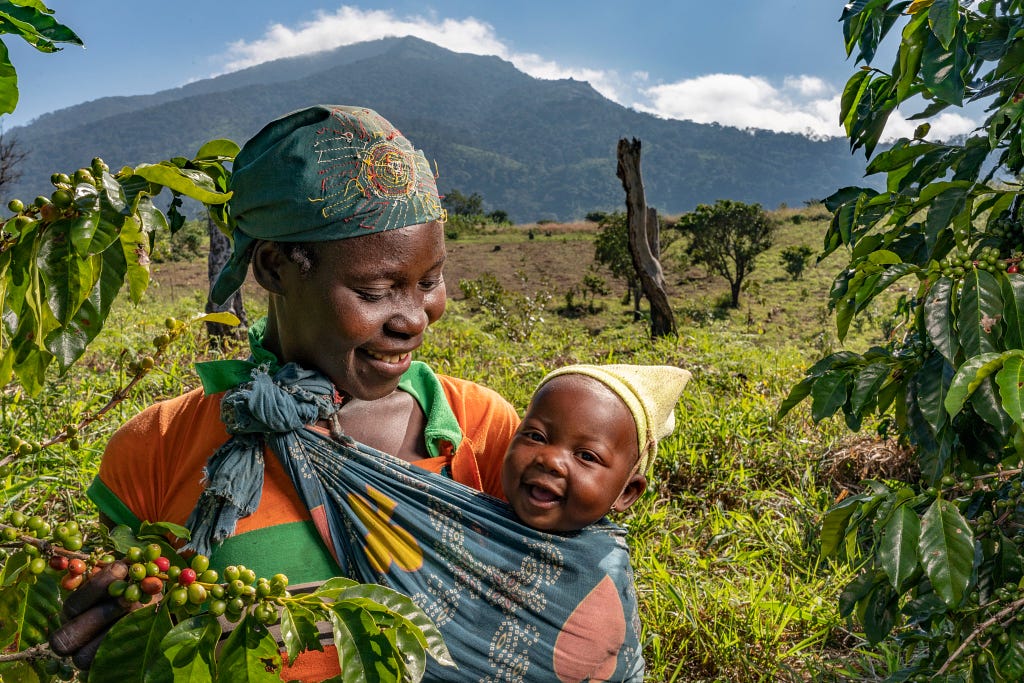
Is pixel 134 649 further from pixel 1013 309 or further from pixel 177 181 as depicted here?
pixel 1013 309

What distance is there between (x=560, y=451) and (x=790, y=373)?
5.25 metres

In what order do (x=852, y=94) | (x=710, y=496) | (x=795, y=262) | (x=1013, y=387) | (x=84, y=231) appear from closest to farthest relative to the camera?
(x=84, y=231), (x=1013, y=387), (x=852, y=94), (x=710, y=496), (x=795, y=262)

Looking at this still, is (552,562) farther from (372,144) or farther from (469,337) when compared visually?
(469,337)

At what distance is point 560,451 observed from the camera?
1488 mm

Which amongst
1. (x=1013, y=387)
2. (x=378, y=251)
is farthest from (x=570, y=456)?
(x=1013, y=387)

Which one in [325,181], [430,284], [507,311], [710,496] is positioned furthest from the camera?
[507,311]

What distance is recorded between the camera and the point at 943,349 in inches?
54.0

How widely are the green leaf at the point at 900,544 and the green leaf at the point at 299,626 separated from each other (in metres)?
1.03

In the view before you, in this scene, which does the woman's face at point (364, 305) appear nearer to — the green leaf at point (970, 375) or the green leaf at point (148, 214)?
the green leaf at point (148, 214)

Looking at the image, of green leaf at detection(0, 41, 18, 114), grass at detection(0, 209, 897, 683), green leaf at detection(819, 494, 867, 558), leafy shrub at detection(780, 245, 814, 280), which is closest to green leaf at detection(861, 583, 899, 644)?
green leaf at detection(819, 494, 867, 558)

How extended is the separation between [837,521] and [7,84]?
161 cm

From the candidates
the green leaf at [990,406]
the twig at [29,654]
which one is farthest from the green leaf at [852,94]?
the twig at [29,654]

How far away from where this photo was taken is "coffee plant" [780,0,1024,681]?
52.9 inches

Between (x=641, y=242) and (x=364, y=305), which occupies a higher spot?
(x=364, y=305)
